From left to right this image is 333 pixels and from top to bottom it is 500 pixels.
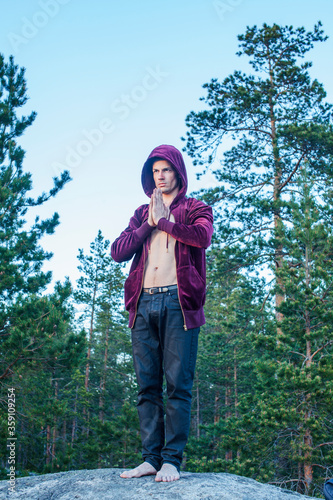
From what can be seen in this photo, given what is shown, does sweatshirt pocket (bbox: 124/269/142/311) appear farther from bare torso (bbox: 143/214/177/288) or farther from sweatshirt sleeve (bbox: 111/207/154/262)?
sweatshirt sleeve (bbox: 111/207/154/262)

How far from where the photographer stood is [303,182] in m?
9.39

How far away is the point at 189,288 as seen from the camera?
10.4 ft

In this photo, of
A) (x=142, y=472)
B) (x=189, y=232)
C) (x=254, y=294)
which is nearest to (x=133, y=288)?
(x=189, y=232)

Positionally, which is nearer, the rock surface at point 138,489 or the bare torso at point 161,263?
the rock surface at point 138,489

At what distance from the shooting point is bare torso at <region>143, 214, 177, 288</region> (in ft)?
10.7

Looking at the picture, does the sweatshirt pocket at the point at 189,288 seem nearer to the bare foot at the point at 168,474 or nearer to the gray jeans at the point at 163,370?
the gray jeans at the point at 163,370

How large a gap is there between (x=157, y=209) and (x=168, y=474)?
1828 millimetres

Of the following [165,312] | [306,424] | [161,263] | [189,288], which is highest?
[161,263]

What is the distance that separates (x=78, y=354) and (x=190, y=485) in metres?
Result: 4.72

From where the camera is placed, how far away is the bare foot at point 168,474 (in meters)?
2.88

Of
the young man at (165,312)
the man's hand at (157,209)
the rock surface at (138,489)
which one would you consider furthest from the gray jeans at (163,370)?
the man's hand at (157,209)

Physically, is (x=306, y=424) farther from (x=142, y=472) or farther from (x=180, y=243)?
(x=180, y=243)

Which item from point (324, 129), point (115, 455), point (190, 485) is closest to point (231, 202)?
point (324, 129)

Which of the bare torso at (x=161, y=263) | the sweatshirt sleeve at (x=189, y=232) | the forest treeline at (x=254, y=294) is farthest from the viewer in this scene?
the forest treeline at (x=254, y=294)
